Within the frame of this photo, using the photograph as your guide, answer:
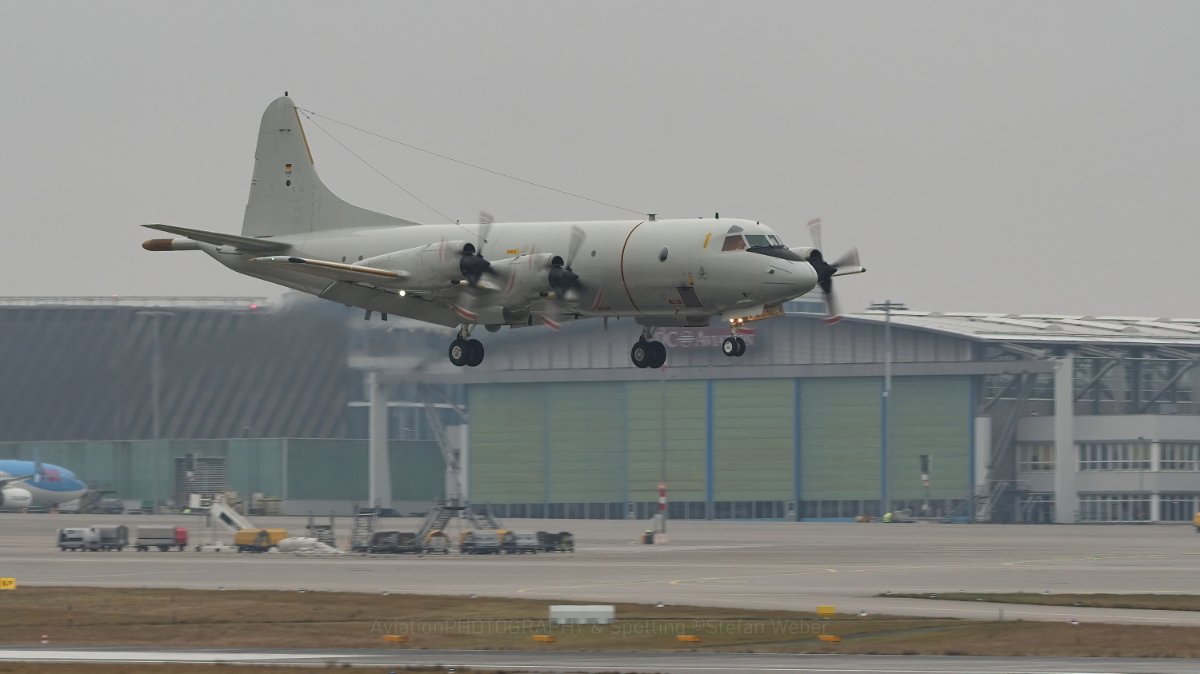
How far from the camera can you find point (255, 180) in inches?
2527

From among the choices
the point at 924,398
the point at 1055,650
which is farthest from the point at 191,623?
the point at 924,398

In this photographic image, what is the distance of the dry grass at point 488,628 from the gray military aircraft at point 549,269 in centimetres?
892

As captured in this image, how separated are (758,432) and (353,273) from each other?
8189cm

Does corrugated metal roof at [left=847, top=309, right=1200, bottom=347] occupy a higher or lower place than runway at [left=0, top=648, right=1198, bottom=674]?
higher

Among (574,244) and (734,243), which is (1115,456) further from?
(574,244)

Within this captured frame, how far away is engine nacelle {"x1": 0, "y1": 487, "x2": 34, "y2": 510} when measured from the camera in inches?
5202

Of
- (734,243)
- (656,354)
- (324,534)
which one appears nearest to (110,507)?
(324,534)

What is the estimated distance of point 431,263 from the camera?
55562 mm

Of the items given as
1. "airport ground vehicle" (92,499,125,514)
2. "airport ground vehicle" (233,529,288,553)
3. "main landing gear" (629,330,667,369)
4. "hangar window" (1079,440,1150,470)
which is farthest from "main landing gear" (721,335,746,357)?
"airport ground vehicle" (92,499,125,514)

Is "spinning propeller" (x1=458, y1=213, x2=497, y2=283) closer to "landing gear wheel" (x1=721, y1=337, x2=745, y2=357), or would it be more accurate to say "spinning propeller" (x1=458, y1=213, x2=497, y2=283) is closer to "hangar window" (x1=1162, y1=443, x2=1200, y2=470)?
"landing gear wheel" (x1=721, y1=337, x2=745, y2=357)

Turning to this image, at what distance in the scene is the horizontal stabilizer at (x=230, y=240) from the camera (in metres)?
55.9

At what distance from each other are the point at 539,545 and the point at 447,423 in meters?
46.1

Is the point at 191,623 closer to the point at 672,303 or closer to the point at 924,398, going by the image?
the point at 672,303

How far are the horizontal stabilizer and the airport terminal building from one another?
2254 inches
